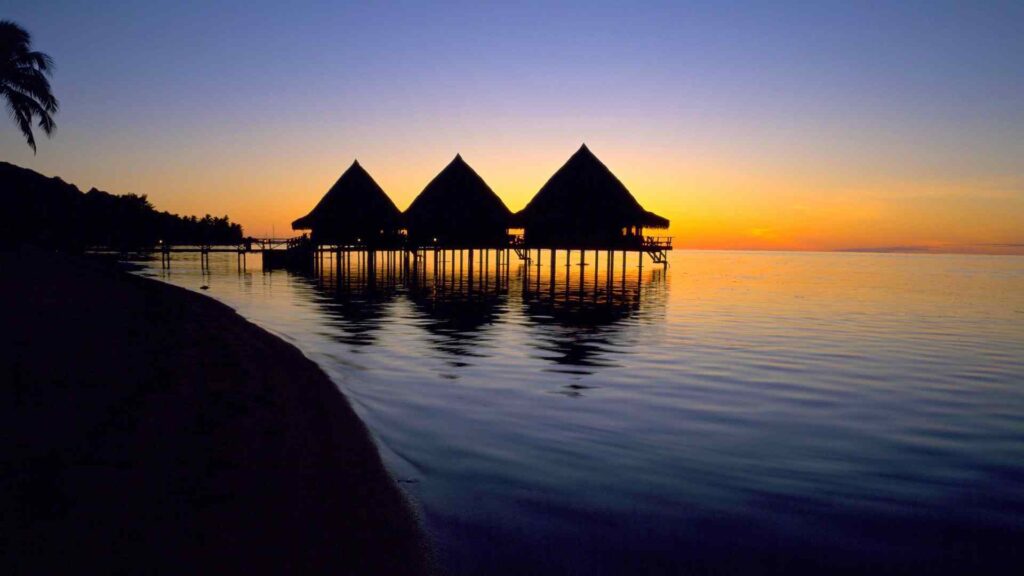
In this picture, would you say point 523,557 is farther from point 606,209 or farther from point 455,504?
point 606,209

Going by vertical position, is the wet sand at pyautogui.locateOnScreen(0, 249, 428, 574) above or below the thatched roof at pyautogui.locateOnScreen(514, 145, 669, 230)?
below

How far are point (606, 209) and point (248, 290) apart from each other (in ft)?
64.9

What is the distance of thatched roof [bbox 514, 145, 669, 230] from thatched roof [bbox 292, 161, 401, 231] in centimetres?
927

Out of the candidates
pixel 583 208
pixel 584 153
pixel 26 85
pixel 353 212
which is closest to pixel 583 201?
pixel 583 208

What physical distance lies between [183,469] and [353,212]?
37.8 m

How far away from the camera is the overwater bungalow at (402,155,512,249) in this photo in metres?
38.4

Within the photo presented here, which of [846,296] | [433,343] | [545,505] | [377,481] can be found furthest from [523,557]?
[846,296]

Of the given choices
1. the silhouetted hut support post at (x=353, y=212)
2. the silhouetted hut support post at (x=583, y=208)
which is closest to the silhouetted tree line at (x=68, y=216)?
the silhouetted hut support post at (x=353, y=212)

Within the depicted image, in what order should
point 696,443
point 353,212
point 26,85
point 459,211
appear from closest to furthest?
point 696,443
point 26,85
point 459,211
point 353,212

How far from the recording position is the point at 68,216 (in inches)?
1825

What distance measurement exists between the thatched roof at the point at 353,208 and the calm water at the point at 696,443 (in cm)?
2615

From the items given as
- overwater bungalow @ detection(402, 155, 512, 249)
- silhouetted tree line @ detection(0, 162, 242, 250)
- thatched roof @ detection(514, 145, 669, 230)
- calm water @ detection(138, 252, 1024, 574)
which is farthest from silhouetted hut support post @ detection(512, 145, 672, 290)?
silhouetted tree line @ detection(0, 162, 242, 250)

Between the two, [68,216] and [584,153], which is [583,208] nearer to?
[584,153]

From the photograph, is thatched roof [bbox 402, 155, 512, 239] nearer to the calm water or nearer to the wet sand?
the calm water
